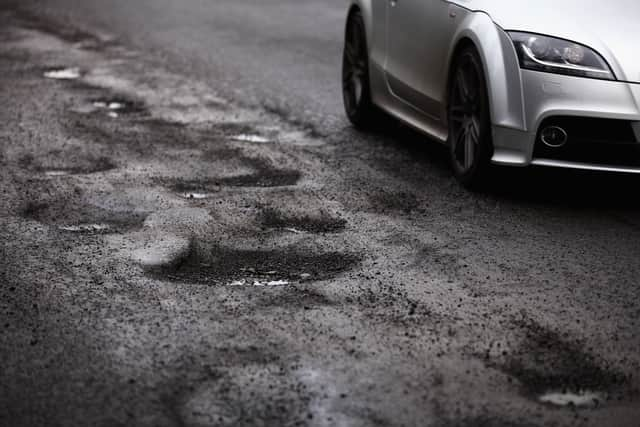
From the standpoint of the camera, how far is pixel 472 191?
6.81 meters

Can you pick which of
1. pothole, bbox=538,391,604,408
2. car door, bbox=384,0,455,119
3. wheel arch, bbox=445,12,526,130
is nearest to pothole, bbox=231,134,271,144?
car door, bbox=384,0,455,119

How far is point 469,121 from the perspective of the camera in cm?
678

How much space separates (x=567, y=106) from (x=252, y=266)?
6.44 feet

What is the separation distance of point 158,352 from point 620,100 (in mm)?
3050

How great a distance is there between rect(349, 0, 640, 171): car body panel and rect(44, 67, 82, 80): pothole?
516cm

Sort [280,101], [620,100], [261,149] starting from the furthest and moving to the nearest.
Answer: [280,101]
[261,149]
[620,100]

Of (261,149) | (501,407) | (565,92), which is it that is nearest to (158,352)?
(501,407)

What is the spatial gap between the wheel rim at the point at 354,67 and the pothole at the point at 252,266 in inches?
131

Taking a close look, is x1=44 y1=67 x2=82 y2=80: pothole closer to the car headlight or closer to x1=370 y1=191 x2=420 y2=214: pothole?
x1=370 y1=191 x2=420 y2=214: pothole

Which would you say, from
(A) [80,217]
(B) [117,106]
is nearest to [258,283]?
(A) [80,217]

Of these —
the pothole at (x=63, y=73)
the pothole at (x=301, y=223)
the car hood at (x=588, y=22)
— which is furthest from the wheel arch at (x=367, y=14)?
the pothole at (x=63, y=73)

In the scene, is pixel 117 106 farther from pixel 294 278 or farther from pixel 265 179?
pixel 294 278

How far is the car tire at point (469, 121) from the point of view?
650 centimetres

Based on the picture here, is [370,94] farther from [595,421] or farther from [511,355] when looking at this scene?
[595,421]
